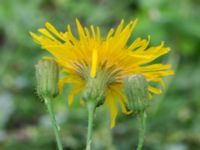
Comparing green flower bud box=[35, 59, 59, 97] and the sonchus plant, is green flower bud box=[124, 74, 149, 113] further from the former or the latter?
green flower bud box=[35, 59, 59, 97]

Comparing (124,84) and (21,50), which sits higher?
(21,50)

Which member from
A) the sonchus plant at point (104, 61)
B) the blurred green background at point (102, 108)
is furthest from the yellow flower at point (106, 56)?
the blurred green background at point (102, 108)

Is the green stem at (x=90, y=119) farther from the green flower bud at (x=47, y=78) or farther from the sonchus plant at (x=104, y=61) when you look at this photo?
the green flower bud at (x=47, y=78)

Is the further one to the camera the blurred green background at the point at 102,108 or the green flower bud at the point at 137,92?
the blurred green background at the point at 102,108

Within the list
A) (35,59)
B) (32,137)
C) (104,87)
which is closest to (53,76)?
(104,87)

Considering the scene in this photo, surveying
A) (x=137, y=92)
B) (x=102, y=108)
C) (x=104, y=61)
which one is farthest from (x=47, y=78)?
(x=102, y=108)

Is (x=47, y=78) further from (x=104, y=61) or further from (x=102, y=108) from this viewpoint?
(x=102, y=108)

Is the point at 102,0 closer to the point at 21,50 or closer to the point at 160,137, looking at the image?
the point at 21,50
